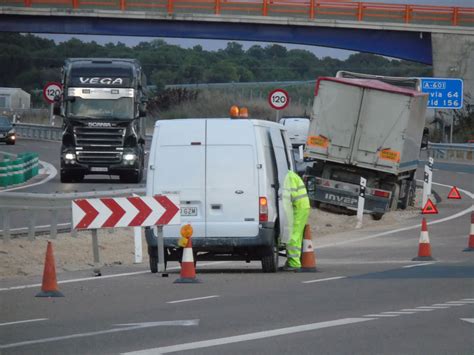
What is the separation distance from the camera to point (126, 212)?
59.1ft

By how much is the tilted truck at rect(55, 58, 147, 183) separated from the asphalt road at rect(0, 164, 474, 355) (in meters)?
18.0

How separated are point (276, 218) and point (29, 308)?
5.67 meters

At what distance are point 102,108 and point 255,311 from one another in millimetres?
26210

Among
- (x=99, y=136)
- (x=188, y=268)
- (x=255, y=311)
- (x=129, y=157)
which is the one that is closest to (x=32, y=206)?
(x=188, y=268)

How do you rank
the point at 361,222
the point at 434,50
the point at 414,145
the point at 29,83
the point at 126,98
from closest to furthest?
the point at 361,222 < the point at 414,145 < the point at 126,98 < the point at 434,50 < the point at 29,83

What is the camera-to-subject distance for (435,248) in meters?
23.5

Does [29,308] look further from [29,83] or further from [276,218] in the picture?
[29,83]

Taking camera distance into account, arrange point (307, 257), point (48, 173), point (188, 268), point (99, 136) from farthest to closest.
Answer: point (48, 173), point (99, 136), point (307, 257), point (188, 268)

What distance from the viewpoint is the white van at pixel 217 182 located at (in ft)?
59.4

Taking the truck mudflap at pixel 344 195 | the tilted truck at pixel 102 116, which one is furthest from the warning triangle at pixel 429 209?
the tilted truck at pixel 102 116

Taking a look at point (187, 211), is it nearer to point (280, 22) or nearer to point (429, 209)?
point (429, 209)

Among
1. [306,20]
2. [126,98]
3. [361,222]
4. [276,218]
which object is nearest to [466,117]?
[306,20]

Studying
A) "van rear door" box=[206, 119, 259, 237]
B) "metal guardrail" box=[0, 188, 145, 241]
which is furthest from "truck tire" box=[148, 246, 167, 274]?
"metal guardrail" box=[0, 188, 145, 241]

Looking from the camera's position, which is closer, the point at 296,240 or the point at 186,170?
the point at 186,170
